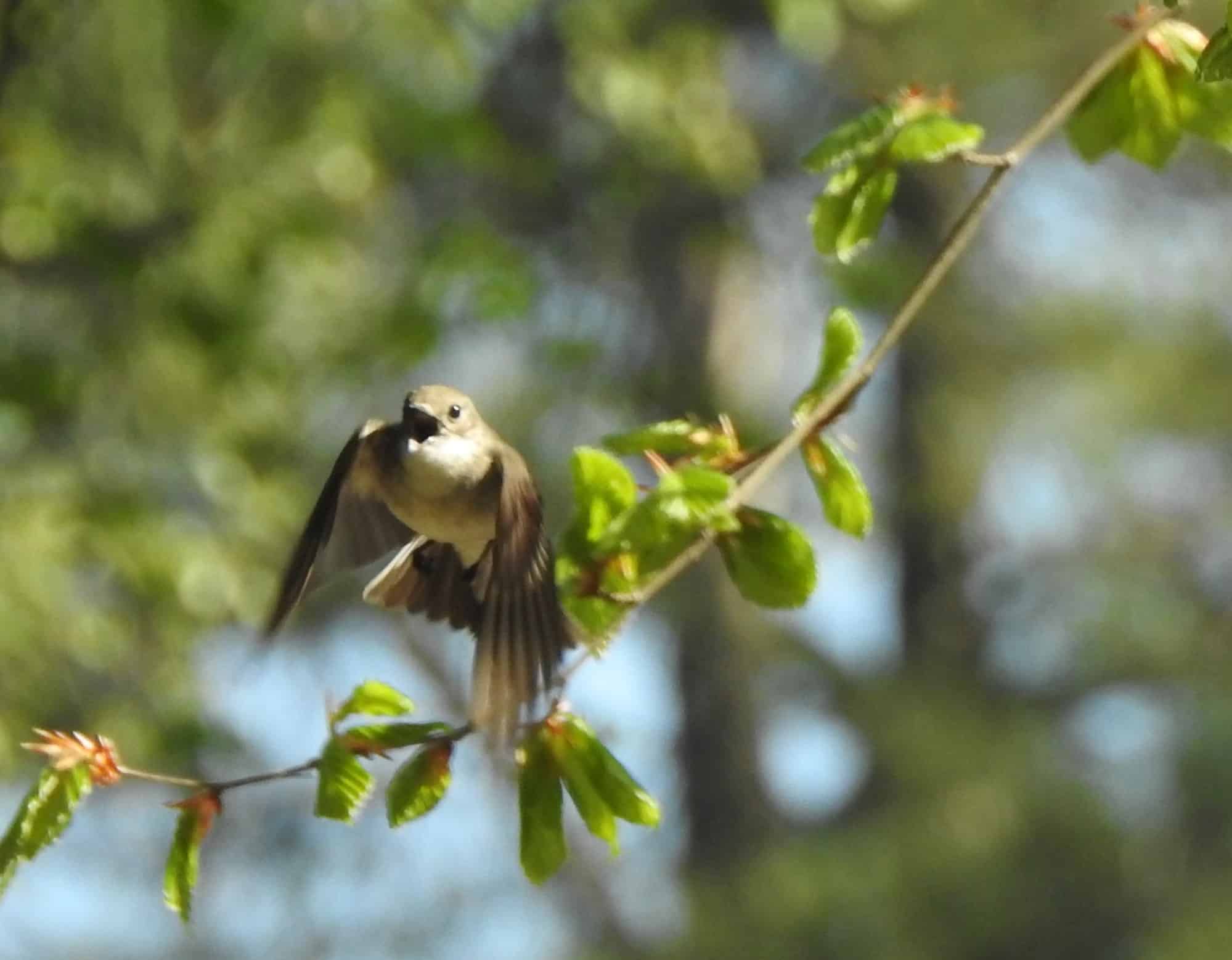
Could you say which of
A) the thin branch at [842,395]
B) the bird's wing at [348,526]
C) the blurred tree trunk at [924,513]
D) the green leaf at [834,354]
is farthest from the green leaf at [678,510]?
the blurred tree trunk at [924,513]

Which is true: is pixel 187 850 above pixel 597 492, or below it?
below

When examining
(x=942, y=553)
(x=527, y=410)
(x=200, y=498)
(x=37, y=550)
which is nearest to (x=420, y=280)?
(x=200, y=498)

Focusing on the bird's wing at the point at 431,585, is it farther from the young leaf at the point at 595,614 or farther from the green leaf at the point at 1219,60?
the green leaf at the point at 1219,60

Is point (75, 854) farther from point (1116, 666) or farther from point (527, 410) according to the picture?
point (1116, 666)

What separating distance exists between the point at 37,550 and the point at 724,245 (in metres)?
2.62

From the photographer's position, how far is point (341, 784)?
78.0 inches

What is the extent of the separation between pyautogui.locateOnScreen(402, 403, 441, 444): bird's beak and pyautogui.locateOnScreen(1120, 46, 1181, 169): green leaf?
123 centimetres

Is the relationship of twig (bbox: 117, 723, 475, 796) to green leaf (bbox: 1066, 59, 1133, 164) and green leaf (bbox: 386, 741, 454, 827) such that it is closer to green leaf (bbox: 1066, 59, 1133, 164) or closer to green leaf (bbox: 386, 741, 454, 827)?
green leaf (bbox: 386, 741, 454, 827)

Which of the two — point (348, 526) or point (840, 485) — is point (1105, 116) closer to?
point (840, 485)

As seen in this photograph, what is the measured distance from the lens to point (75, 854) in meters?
9.55

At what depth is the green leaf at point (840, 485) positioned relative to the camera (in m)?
2.13

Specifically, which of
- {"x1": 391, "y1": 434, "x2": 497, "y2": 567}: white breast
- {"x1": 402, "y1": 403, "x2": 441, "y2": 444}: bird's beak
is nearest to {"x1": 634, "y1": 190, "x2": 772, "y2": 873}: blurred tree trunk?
{"x1": 402, "y1": 403, "x2": 441, "y2": 444}: bird's beak

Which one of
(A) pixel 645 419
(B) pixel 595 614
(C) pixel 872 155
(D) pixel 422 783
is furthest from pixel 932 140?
(A) pixel 645 419

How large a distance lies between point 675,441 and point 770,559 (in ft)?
0.65
